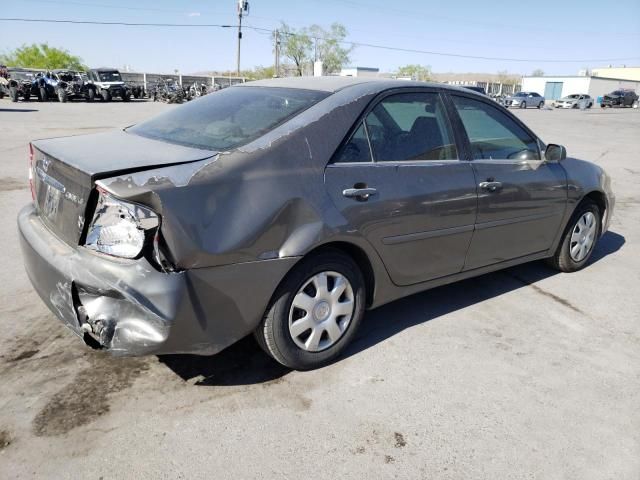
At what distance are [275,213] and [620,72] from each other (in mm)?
130455

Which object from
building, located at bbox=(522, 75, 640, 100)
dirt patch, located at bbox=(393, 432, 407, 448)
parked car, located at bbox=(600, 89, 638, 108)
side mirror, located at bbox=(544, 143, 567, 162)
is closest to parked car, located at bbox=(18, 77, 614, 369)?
side mirror, located at bbox=(544, 143, 567, 162)

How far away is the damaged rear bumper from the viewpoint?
232cm

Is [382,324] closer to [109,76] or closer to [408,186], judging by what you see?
[408,186]

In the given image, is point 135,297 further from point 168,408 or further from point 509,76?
point 509,76

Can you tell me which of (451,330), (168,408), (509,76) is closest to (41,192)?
(168,408)

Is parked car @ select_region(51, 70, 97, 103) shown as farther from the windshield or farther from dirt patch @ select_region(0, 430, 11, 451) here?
dirt patch @ select_region(0, 430, 11, 451)

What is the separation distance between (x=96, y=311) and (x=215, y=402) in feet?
2.50

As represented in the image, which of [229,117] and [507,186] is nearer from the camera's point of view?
[229,117]

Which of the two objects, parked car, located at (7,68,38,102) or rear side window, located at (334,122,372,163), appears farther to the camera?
parked car, located at (7,68,38,102)

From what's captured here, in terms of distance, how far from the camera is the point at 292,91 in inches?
129

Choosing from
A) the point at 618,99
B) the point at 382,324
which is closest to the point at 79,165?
the point at 382,324

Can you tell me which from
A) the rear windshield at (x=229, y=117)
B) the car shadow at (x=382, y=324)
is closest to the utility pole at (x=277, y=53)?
the car shadow at (x=382, y=324)

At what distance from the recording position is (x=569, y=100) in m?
49.5

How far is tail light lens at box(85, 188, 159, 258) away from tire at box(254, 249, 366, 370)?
745mm
